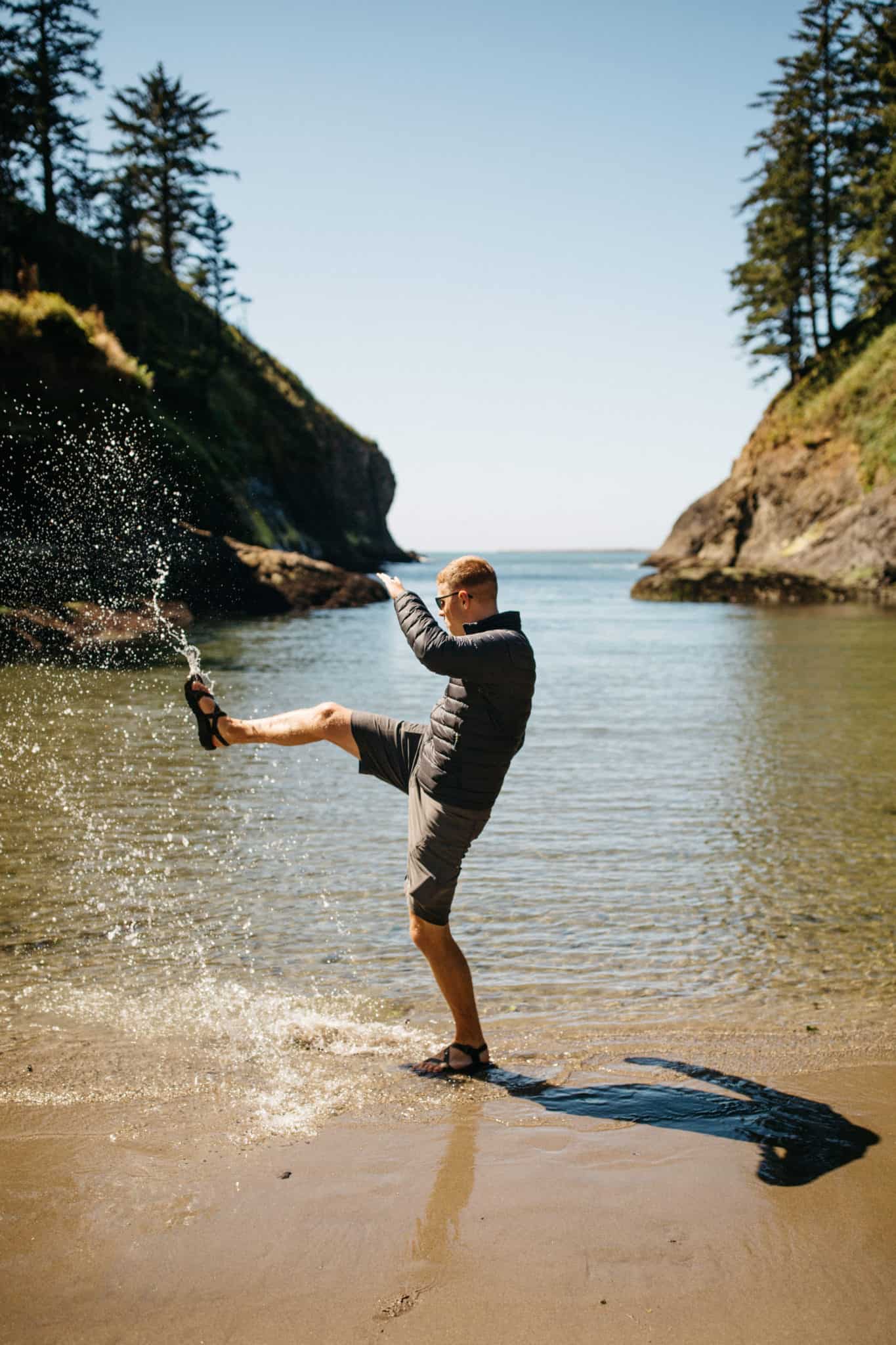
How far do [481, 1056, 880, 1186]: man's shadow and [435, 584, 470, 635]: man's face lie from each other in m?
1.93

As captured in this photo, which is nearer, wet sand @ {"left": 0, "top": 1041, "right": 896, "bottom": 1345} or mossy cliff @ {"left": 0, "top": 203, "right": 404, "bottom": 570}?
wet sand @ {"left": 0, "top": 1041, "right": 896, "bottom": 1345}

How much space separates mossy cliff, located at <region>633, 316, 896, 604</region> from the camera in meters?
43.0

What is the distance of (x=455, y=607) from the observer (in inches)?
179

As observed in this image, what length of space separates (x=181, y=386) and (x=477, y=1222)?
4495 cm

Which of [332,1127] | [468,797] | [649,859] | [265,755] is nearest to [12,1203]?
[332,1127]

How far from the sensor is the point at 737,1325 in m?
2.81

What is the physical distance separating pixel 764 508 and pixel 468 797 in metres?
49.4

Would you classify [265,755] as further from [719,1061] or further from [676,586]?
[676,586]

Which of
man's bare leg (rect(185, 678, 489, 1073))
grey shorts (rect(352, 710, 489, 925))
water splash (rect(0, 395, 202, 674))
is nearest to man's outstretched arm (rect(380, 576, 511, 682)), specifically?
grey shorts (rect(352, 710, 489, 925))

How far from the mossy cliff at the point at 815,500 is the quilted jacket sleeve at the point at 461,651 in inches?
1563

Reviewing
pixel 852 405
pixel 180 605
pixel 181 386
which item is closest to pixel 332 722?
pixel 180 605

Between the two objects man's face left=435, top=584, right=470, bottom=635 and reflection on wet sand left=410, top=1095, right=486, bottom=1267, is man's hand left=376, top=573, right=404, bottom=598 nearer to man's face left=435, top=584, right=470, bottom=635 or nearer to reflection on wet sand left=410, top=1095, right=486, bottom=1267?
man's face left=435, top=584, right=470, bottom=635

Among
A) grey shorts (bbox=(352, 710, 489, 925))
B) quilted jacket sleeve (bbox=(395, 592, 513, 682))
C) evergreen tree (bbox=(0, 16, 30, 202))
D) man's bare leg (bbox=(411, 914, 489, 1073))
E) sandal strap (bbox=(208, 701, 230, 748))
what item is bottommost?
man's bare leg (bbox=(411, 914, 489, 1073))

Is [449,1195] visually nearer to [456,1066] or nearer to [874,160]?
[456,1066]
